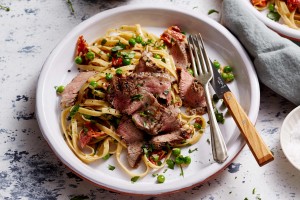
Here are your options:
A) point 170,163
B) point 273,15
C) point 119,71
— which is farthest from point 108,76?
point 273,15

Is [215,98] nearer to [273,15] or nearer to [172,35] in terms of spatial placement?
[172,35]

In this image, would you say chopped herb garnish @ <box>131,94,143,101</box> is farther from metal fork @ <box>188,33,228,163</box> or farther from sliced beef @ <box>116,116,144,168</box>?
metal fork @ <box>188,33,228,163</box>

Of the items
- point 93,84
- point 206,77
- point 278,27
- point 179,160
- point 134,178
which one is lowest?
point 134,178

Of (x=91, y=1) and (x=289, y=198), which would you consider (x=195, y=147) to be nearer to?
(x=289, y=198)

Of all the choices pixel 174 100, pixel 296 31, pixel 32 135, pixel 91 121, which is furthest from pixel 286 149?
pixel 32 135

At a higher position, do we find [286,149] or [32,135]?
[286,149]

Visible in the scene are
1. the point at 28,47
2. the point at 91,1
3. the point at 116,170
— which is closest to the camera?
the point at 116,170

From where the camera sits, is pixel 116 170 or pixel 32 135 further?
pixel 32 135

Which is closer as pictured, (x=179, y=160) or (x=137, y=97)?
(x=179, y=160)
